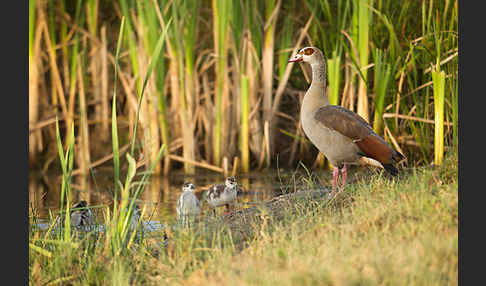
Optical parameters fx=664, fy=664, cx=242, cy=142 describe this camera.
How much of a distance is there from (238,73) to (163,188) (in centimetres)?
203

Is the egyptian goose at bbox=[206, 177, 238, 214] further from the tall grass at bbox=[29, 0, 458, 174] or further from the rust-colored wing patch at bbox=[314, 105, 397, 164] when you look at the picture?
the tall grass at bbox=[29, 0, 458, 174]

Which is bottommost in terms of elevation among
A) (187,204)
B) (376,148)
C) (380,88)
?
(187,204)

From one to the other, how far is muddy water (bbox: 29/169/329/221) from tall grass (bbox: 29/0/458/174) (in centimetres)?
33

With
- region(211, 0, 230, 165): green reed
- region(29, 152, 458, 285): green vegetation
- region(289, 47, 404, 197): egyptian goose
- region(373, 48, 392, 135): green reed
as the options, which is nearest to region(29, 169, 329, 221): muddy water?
region(211, 0, 230, 165): green reed

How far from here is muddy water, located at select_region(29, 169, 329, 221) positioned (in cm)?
761

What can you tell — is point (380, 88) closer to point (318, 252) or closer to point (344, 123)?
point (344, 123)

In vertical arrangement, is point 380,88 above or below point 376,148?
above

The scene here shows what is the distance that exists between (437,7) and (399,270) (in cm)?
589

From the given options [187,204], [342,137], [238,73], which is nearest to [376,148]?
[342,137]

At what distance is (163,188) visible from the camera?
29.0 feet

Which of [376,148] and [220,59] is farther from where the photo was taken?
[220,59]

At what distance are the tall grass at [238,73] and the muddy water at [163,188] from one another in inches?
13.0

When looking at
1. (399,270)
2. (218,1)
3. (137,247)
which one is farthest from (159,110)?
(399,270)

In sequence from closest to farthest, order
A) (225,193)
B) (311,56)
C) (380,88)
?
(311,56) < (225,193) < (380,88)
